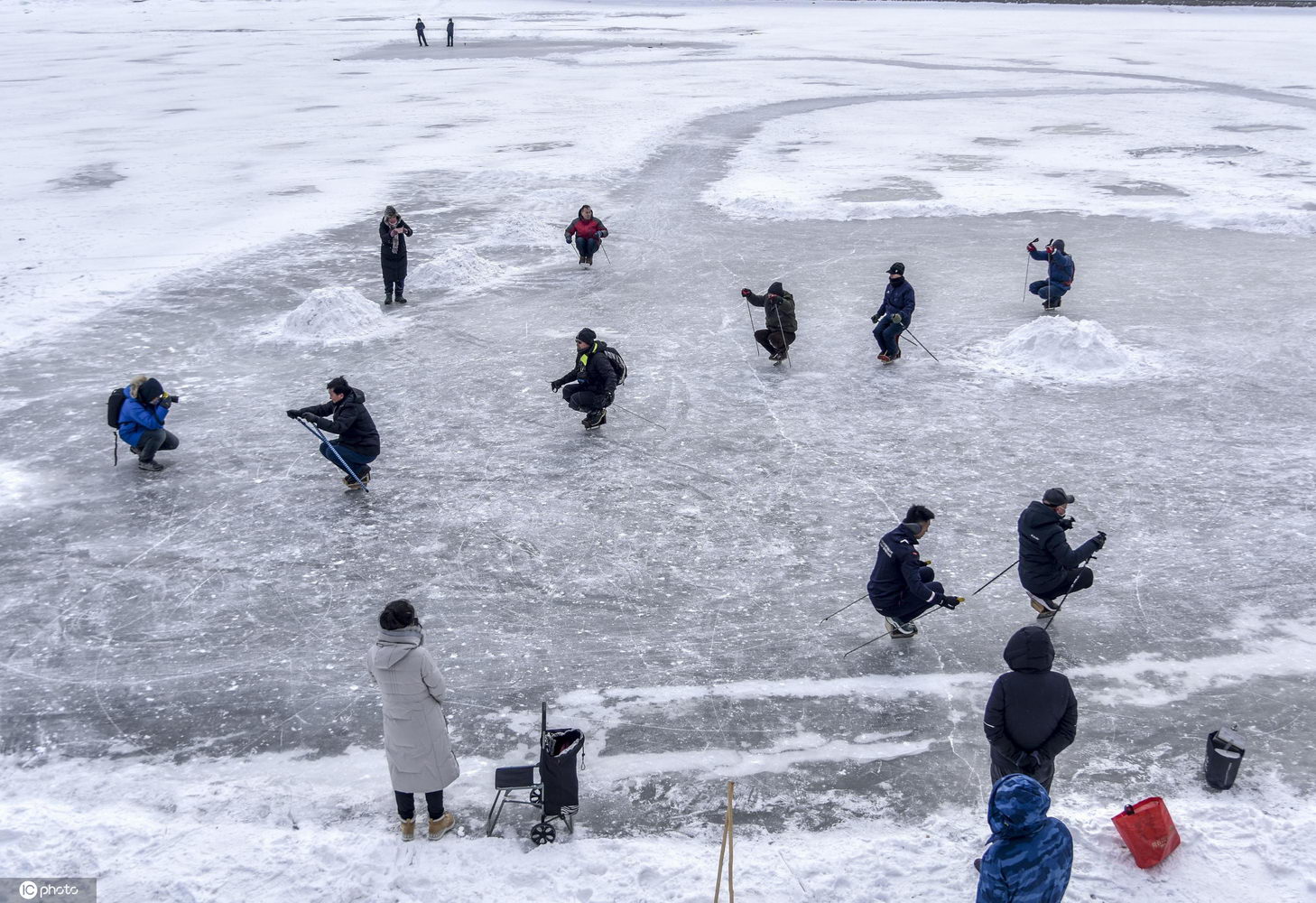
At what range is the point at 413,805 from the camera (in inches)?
227

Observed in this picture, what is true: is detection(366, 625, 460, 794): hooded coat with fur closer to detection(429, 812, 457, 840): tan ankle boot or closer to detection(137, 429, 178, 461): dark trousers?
detection(429, 812, 457, 840): tan ankle boot

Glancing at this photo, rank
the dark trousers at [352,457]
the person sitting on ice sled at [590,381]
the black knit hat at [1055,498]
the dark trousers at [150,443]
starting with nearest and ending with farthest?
1. the black knit hat at [1055,498]
2. the dark trousers at [352,457]
3. the dark trousers at [150,443]
4. the person sitting on ice sled at [590,381]

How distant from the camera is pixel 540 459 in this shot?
10.7 metres

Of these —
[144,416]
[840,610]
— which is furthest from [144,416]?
[840,610]

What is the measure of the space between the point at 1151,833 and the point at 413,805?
4026 millimetres

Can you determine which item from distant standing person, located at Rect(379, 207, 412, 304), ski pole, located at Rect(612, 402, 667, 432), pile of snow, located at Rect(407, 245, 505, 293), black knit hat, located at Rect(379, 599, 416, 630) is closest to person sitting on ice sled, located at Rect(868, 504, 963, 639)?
black knit hat, located at Rect(379, 599, 416, 630)

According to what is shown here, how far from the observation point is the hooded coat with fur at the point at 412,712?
17.6 ft

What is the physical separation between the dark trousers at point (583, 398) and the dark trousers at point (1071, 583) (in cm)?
520

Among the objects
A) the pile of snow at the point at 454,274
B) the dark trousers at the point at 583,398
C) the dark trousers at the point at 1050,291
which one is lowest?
the dark trousers at the point at 583,398

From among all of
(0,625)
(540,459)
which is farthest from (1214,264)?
(0,625)

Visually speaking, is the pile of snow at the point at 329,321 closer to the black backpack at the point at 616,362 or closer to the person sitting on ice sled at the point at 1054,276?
the black backpack at the point at 616,362

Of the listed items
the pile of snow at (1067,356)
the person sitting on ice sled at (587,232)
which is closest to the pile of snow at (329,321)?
the person sitting on ice sled at (587,232)

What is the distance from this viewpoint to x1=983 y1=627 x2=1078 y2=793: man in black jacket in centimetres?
521

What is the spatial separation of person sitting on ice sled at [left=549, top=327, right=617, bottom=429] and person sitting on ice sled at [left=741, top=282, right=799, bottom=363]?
2.70 meters
